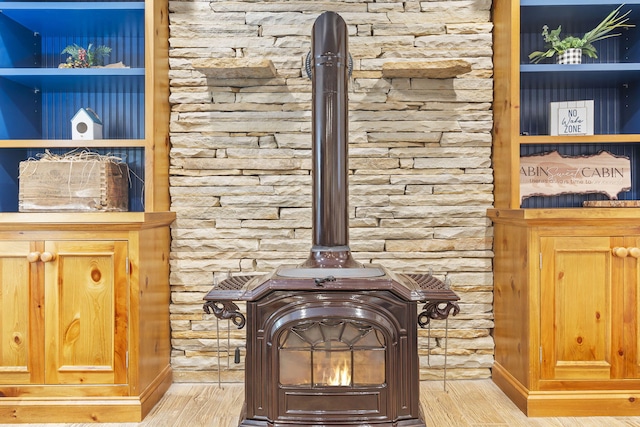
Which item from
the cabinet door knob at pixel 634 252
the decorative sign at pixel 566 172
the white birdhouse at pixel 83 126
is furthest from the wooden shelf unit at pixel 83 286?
the cabinet door knob at pixel 634 252

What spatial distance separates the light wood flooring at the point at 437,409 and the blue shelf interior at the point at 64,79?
1.37m

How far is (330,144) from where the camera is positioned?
2.22m

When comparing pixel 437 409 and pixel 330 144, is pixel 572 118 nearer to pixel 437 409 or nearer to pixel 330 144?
pixel 330 144

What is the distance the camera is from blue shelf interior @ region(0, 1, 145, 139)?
8.48 feet

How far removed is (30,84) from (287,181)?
139 cm

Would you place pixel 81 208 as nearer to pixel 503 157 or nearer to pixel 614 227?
pixel 503 157

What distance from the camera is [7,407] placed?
2.27 metres

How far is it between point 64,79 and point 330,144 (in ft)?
4.54

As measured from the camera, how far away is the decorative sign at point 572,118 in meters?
2.61

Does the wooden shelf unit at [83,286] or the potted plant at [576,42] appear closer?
the wooden shelf unit at [83,286]

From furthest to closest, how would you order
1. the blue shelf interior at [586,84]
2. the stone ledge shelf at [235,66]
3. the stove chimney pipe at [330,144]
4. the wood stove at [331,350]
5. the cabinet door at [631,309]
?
1. the blue shelf interior at [586,84]
2. the stone ledge shelf at [235,66]
3. the cabinet door at [631,309]
4. the stove chimney pipe at [330,144]
5. the wood stove at [331,350]

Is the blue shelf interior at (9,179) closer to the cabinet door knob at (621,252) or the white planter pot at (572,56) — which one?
the white planter pot at (572,56)

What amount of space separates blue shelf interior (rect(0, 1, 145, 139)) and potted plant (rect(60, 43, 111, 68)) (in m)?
0.08

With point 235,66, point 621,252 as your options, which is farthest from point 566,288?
point 235,66
